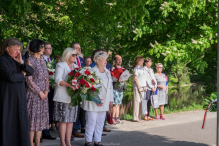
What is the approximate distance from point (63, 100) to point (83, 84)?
19.5 inches

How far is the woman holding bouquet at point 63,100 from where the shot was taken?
610cm

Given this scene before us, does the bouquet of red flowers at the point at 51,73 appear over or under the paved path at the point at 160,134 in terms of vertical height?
over

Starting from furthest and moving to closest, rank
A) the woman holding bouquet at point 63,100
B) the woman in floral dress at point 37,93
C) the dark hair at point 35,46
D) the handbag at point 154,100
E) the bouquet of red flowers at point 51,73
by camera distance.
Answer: the handbag at point 154,100
the bouquet of red flowers at point 51,73
the woman holding bouquet at point 63,100
the dark hair at point 35,46
the woman in floral dress at point 37,93

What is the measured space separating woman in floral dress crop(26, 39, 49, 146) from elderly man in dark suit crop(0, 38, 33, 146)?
1.33 ft

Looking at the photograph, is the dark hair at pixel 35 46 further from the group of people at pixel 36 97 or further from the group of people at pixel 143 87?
the group of people at pixel 143 87

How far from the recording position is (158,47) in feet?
48.7

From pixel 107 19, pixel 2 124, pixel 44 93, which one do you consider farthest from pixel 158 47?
pixel 2 124

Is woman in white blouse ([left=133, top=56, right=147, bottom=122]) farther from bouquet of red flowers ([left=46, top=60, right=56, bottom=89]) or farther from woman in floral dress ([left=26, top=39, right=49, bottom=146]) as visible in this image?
woman in floral dress ([left=26, top=39, right=49, bottom=146])

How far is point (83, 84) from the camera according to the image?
6.00m

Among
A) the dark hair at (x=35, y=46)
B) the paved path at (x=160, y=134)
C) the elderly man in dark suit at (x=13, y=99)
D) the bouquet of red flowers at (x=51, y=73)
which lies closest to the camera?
the elderly man in dark suit at (x=13, y=99)

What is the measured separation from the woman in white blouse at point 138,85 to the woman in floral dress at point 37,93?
4644 mm

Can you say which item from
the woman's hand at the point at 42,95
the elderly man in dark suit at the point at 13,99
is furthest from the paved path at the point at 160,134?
the elderly man in dark suit at the point at 13,99

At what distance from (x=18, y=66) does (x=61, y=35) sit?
655cm

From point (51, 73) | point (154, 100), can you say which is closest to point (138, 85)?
point (154, 100)
